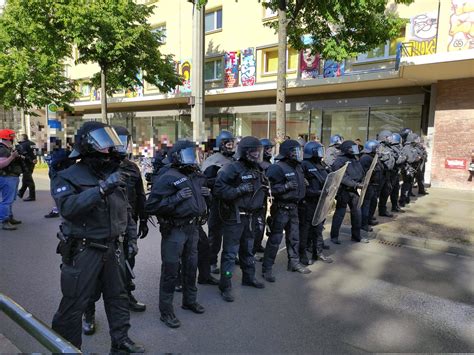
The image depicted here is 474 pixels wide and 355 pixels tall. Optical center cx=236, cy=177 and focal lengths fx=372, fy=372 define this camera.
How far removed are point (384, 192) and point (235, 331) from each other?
610 centimetres

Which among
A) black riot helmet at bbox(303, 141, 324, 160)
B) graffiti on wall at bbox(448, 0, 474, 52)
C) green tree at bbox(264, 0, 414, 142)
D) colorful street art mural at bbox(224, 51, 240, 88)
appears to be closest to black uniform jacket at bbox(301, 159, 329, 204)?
black riot helmet at bbox(303, 141, 324, 160)

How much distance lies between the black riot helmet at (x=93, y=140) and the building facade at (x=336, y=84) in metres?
3.96

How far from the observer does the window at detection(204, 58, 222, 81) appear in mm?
18984

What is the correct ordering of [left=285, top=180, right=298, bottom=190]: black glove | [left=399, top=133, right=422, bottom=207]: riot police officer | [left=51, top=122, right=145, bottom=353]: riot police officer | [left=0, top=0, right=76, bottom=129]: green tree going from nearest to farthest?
[left=51, top=122, right=145, bottom=353]: riot police officer
[left=285, top=180, right=298, bottom=190]: black glove
[left=399, top=133, right=422, bottom=207]: riot police officer
[left=0, top=0, right=76, bottom=129]: green tree

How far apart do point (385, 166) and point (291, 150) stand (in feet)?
13.4

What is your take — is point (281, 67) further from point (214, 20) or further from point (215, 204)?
point (214, 20)

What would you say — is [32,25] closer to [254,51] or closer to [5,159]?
[5,159]

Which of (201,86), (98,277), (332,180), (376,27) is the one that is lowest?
(98,277)

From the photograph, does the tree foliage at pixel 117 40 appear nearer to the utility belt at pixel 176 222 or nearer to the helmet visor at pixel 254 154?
the helmet visor at pixel 254 154

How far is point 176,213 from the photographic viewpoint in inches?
139

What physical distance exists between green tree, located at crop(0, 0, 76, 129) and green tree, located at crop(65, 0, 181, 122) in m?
0.73

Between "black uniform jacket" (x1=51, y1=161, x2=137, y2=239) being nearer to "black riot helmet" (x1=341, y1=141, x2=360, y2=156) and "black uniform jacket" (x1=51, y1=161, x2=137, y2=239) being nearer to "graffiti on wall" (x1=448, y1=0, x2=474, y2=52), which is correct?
"black riot helmet" (x1=341, y1=141, x2=360, y2=156)

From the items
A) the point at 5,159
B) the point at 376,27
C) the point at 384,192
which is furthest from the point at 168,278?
the point at 376,27

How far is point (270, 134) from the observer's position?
59.5ft
